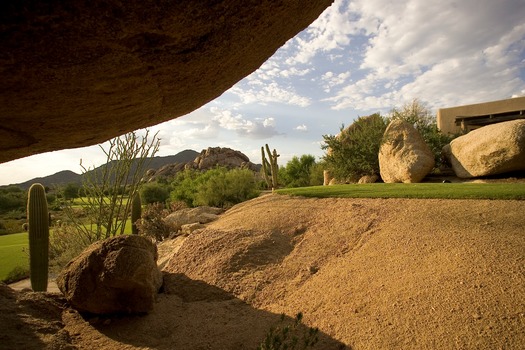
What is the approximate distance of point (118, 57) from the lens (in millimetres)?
1679

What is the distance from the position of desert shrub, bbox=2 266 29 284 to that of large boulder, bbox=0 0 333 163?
13.3 m

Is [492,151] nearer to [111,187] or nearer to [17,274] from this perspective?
[111,187]

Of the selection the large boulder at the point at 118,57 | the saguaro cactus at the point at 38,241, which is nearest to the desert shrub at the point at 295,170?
the saguaro cactus at the point at 38,241

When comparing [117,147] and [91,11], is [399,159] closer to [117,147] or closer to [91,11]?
[117,147]

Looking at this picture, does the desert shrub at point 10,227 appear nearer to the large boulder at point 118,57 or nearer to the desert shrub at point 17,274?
the desert shrub at point 17,274

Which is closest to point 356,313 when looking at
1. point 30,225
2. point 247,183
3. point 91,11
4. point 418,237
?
point 418,237

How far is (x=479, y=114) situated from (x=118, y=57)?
24431 mm

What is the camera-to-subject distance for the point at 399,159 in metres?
14.4

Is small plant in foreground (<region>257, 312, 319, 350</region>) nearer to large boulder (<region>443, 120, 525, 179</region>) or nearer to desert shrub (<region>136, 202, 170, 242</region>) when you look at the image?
desert shrub (<region>136, 202, 170, 242</region>)

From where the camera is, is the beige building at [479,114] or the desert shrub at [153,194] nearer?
the beige building at [479,114]

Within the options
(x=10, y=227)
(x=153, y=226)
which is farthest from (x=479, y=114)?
(x=10, y=227)

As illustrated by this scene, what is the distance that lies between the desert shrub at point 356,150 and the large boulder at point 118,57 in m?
15.5

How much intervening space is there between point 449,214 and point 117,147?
1087 cm

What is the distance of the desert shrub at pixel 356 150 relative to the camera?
16.8m
